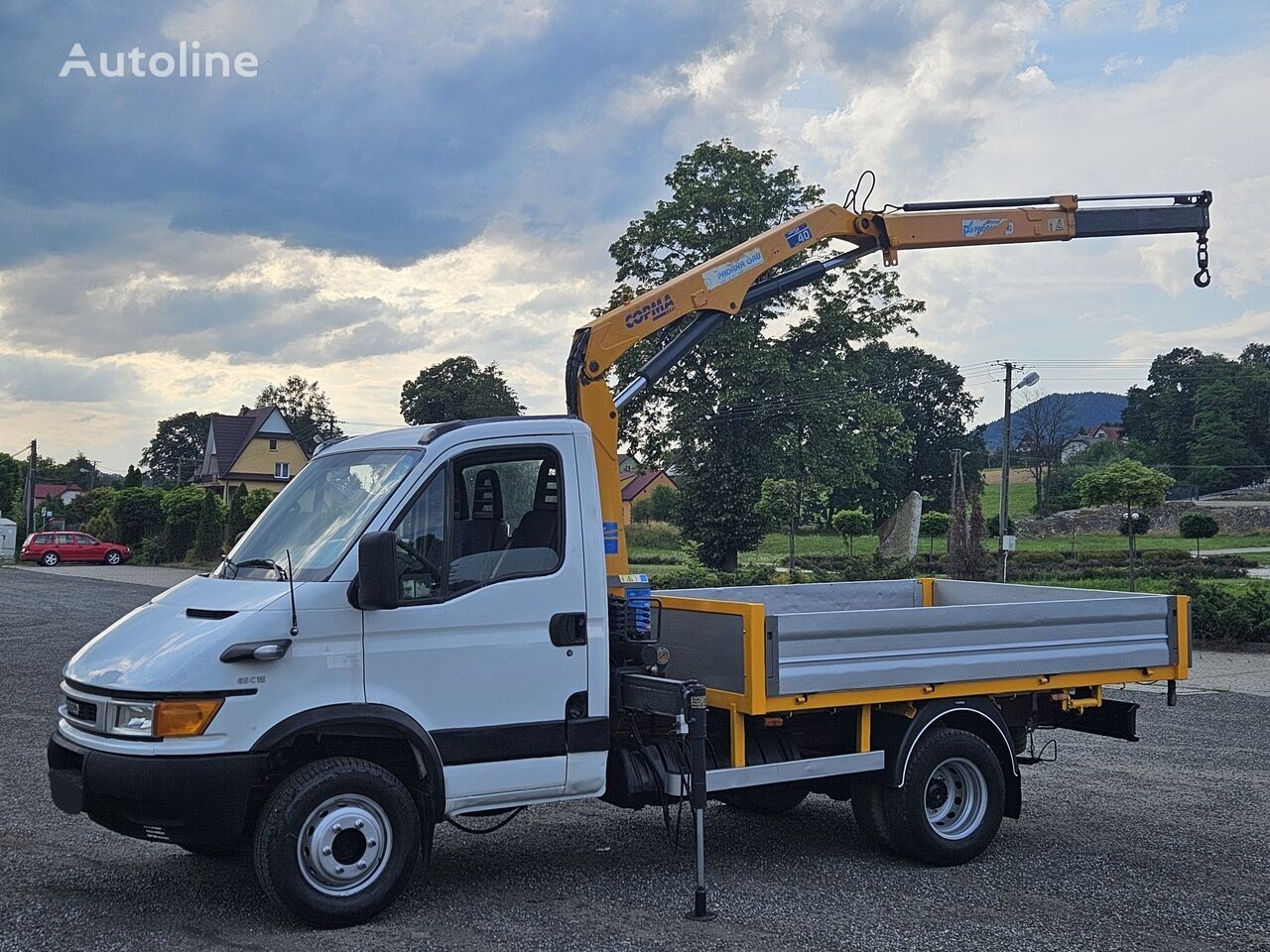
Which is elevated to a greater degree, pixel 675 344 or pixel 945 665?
pixel 675 344

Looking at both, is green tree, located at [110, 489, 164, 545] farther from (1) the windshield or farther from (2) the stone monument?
(1) the windshield

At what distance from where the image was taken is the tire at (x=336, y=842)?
18.9 ft

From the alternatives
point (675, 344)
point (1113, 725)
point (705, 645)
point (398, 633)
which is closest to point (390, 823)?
point (398, 633)

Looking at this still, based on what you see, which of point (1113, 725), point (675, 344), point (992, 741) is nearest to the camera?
point (992, 741)

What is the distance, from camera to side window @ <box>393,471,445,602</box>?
20.2 feet

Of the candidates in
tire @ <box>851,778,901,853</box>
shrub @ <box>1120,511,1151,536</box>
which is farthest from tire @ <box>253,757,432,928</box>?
shrub @ <box>1120,511,1151,536</box>

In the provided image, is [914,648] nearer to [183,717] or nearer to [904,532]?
[183,717]

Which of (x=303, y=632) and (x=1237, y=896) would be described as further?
(x=1237, y=896)

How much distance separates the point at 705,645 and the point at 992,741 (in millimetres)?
2030

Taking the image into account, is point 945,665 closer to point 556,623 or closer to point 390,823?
point 556,623

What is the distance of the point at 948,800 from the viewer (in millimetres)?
7551

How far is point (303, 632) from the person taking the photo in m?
5.88

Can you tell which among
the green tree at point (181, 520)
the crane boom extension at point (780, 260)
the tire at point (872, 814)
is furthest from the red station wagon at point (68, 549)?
the tire at point (872, 814)

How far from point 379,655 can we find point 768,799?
12.1 feet
